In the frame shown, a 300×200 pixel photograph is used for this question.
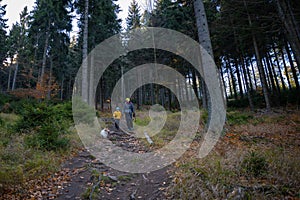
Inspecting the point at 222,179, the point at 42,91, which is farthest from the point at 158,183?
the point at 42,91

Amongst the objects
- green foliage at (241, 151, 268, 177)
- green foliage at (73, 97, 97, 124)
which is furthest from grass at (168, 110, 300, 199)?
green foliage at (73, 97, 97, 124)

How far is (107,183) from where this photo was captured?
4.46 metres

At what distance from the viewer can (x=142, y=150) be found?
23.7 ft

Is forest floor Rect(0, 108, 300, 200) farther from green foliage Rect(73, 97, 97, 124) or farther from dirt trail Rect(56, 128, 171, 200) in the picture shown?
green foliage Rect(73, 97, 97, 124)

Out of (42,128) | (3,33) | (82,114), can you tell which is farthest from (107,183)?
(3,33)

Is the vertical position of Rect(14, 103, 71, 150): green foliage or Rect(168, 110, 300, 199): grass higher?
Rect(14, 103, 71, 150): green foliage

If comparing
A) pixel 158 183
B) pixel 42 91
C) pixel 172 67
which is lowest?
pixel 158 183

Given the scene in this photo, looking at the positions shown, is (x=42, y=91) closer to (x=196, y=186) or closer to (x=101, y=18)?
(x=101, y=18)

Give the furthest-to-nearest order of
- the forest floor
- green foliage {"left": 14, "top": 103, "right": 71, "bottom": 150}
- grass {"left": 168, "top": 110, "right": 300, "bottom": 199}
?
green foliage {"left": 14, "top": 103, "right": 71, "bottom": 150}
the forest floor
grass {"left": 168, "top": 110, "right": 300, "bottom": 199}

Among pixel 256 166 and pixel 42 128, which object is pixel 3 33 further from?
pixel 256 166

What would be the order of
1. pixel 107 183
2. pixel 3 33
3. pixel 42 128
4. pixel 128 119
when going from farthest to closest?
pixel 3 33 < pixel 128 119 < pixel 42 128 < pixel 107 183

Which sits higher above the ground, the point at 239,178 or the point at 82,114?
the point at 82,114

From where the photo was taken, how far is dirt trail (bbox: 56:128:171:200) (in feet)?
12.5

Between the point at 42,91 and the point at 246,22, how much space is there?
21.8 meters
